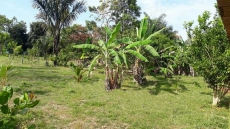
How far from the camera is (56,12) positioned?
19234mm

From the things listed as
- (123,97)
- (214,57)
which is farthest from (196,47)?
(123,97)

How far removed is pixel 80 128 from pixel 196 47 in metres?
4.93

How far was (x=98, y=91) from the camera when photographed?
9.65m

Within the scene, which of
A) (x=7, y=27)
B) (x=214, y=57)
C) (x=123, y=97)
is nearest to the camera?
(x=214, y=57)

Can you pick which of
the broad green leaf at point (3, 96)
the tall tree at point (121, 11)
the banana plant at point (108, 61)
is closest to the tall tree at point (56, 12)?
the tall tree at point (121, 11)

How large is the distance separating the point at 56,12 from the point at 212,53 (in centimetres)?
1526

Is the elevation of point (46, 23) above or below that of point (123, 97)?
above

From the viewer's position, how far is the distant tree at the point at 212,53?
22.7 ft

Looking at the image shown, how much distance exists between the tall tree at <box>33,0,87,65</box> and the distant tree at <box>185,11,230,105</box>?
46.4 ft

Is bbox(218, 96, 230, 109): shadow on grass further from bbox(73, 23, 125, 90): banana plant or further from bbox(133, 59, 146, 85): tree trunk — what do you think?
bbox(73, 23, 125, 90): banana plant

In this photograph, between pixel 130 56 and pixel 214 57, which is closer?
pixel 214 57

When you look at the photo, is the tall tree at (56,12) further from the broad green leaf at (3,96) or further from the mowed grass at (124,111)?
the broad green leaf at (3,96)

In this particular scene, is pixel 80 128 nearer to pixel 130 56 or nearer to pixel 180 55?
pixel 130 56

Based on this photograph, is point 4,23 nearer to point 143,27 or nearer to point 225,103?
point 143,27
